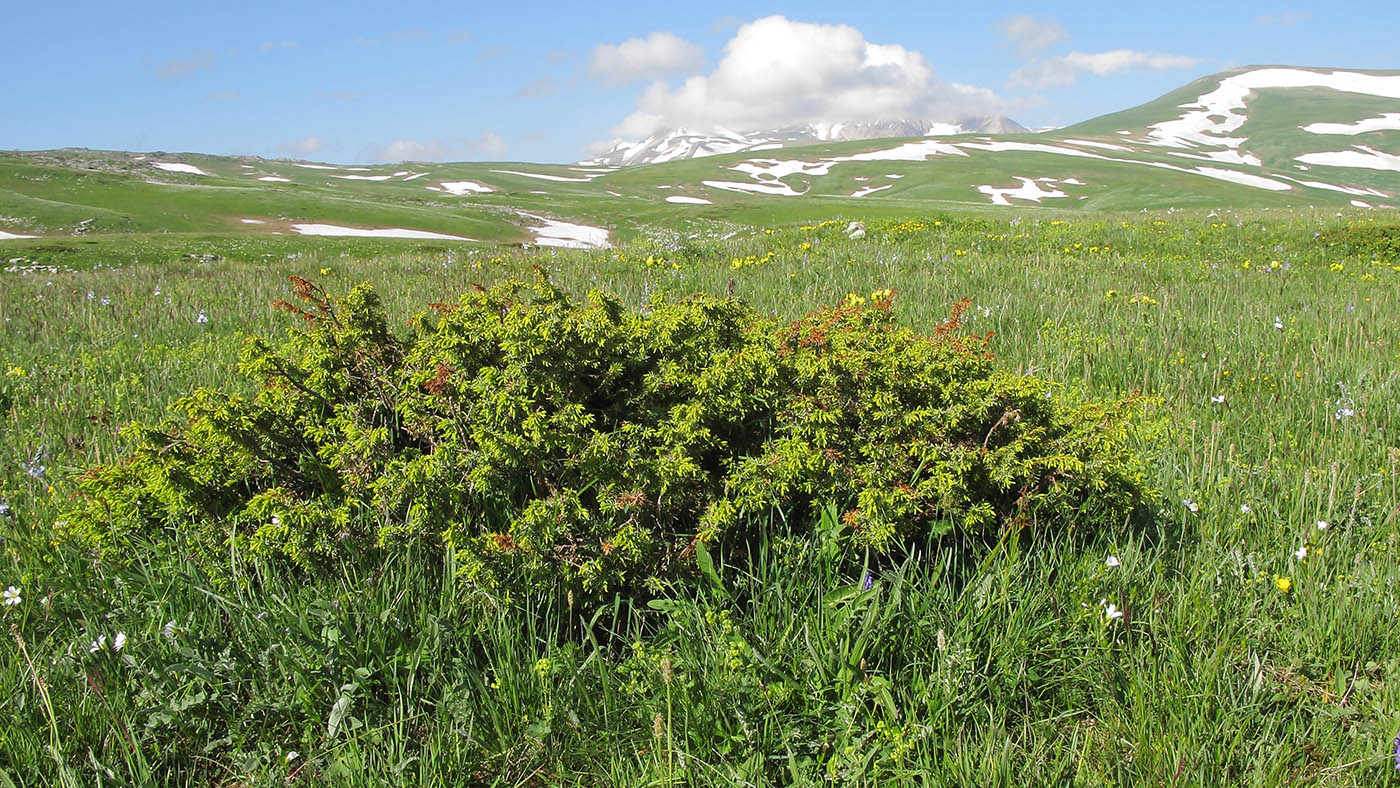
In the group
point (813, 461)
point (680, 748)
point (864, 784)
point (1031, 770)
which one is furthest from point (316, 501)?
point (1031, 770)

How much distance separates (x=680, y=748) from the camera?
2.04 m

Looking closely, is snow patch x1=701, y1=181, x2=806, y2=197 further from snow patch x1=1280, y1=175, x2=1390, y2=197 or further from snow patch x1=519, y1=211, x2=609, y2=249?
snow patch x1=1280, y1=175, x2=1390, y2=197

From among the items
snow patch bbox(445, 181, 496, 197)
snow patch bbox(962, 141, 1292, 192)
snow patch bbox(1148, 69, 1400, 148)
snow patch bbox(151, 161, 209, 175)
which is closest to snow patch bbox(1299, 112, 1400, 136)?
snow patch bbox(1148, 69, 1400, 148)

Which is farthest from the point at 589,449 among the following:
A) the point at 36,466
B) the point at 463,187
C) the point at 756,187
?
the point at 463,187

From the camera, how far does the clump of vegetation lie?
8.09 ft

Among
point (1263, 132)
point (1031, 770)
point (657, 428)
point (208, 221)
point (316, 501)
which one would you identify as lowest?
point (1031, 770)

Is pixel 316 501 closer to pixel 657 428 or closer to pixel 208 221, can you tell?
pixel 657 428

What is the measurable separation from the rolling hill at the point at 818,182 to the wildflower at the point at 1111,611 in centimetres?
3026

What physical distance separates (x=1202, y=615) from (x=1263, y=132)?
155815 millimetres

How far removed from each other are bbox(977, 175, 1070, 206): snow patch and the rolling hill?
298 mm

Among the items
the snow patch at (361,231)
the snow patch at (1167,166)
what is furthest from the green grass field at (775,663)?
the snow patch at (1167,166)

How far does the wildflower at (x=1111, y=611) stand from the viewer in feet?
7.48

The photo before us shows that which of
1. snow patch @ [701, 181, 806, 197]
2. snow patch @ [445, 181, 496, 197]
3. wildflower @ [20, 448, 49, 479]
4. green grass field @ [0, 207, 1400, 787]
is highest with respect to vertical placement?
snow patch @ [445, 181, 496, 197]

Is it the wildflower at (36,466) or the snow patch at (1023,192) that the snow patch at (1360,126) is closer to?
the snow patch at (1023,192)
